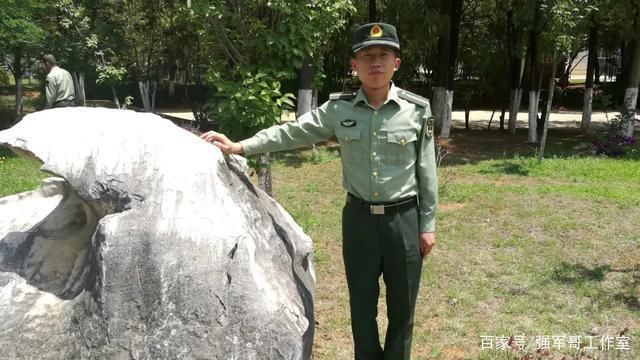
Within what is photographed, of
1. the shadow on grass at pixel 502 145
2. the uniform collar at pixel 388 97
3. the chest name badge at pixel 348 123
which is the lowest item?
the shadow on grass at pixel 502 145

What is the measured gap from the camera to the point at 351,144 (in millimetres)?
2762

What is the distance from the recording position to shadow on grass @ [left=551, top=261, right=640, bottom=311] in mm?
4645

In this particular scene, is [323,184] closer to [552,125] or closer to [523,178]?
[523,178]

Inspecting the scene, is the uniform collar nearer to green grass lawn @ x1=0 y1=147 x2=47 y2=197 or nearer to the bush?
green grass lawn @ x1=0 y1=147 x2=47 y2=197

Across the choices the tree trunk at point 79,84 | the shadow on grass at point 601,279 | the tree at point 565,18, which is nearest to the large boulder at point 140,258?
the shadow on grass at point 601,279

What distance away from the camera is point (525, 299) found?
4668mm

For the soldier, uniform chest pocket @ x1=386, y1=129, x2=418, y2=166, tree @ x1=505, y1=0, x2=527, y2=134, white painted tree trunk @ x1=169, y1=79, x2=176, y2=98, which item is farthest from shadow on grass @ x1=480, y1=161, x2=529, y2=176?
white painted tree trunk @ x1=169, y1=79, x2=176, y2=98

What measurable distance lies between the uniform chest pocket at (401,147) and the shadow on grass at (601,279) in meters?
2.79

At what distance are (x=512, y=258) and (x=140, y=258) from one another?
4171 mm

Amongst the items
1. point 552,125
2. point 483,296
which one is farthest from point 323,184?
point 552,125

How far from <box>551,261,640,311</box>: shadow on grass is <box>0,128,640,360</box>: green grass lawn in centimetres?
2

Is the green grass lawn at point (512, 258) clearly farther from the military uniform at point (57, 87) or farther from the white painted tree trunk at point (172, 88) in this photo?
the white painted tree trunk at point (172, 88)

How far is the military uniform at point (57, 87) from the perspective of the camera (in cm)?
913

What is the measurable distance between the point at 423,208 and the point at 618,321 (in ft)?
7.85
